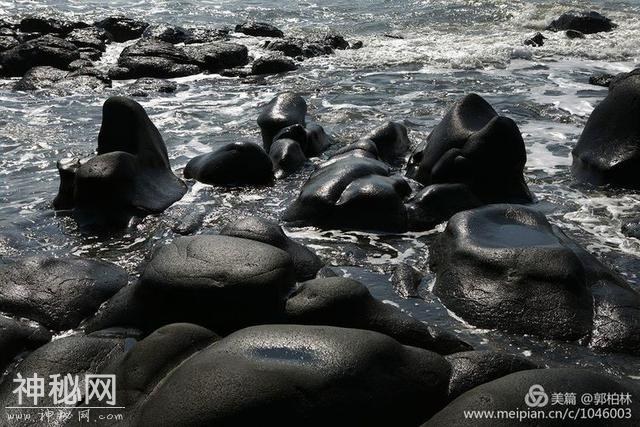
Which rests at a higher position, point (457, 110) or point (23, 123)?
point (457, 110)

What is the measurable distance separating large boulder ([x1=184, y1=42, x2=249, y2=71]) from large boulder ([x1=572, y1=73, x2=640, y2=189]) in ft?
31.0

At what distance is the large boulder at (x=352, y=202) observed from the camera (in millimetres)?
6855

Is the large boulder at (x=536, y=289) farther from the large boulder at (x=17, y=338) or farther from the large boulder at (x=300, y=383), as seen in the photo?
A: the large boulder at (x=17, y=338)

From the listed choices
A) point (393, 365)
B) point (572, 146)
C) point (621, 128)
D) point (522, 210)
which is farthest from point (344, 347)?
point (572, 146)

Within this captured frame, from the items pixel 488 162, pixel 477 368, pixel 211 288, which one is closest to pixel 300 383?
pixel 477 368

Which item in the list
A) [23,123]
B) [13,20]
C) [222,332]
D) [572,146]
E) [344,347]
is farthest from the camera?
[13,20]

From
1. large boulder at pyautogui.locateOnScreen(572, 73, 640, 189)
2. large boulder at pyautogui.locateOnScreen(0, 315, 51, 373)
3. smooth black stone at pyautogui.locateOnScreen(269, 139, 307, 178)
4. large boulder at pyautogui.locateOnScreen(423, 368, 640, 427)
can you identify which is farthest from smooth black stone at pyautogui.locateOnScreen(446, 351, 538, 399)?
smooth black stone at pyautogui.locateOnScreen(269, 139, 307, 178)

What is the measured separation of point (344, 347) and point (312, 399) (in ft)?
1.20

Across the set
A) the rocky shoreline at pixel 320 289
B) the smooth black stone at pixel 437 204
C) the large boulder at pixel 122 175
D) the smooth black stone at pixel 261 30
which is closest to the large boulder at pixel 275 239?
the rocky shoreline at pixel 320 289

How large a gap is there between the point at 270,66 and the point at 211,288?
11257 mm

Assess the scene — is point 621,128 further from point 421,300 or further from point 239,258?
point 239,258

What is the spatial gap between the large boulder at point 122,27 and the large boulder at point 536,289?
16.0 m

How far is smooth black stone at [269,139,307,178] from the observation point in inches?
340

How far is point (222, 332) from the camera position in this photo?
4770 millimetres
